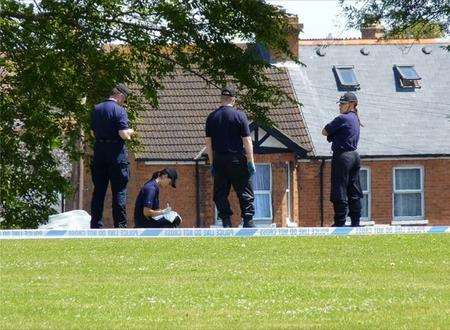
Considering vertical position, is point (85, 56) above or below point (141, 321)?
above

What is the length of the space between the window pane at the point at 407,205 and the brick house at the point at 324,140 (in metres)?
0.03

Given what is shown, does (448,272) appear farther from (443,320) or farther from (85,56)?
(85,56)

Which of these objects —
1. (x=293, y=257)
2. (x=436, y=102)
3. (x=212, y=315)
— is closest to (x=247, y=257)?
(x=293, y=257)

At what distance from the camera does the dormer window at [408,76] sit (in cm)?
5459

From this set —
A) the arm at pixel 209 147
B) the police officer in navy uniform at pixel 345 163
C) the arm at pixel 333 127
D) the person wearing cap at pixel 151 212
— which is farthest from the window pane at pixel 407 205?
the arm at pixel 209 147

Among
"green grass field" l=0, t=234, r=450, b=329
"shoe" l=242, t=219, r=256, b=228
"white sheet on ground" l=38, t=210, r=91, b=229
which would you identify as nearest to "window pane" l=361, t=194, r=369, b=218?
"white sheet on ground" l=38, t=210, r=91, b=229

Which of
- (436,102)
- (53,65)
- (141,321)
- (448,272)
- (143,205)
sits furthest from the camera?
(436,102)

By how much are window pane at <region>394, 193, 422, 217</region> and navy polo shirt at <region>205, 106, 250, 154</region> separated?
32977 mm

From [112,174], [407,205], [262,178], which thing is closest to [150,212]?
[112,174]

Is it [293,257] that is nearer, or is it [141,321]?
[141,321]

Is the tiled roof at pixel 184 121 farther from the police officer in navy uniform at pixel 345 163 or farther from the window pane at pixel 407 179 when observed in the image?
the police officer in navy uniform at pixel 345 163

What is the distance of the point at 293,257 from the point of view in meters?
15.6

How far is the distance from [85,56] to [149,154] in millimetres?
19625

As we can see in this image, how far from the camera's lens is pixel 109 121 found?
18859 mm
